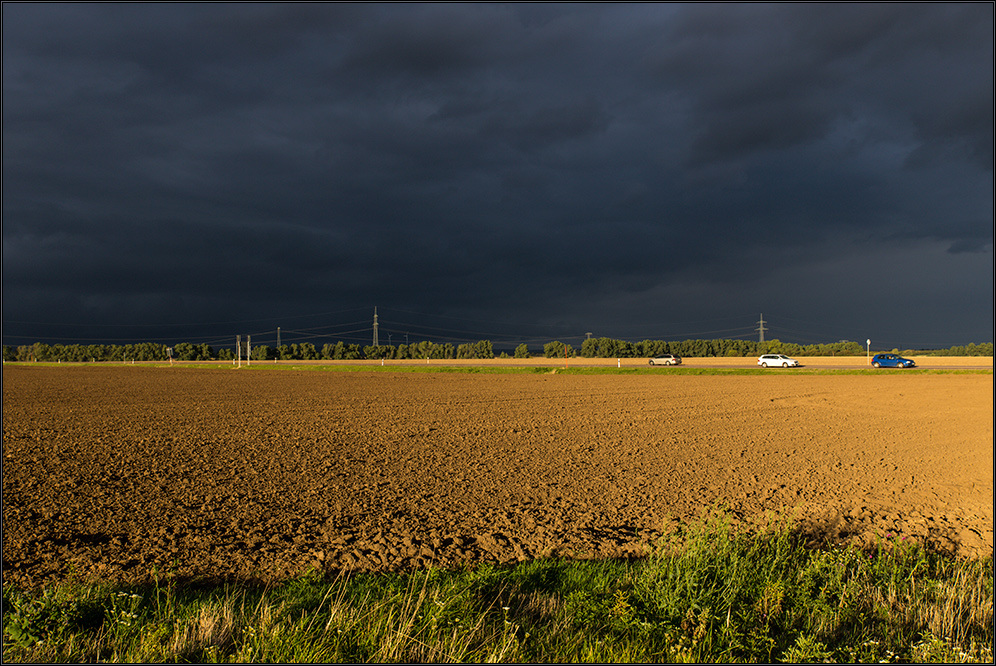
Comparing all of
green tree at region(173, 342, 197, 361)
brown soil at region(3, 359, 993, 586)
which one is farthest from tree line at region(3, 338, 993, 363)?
brown soil at region(3, 359, 993, 586)

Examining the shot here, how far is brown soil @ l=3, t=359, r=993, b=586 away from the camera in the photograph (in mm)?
7496

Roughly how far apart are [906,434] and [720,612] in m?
15.1

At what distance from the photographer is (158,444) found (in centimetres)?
1448

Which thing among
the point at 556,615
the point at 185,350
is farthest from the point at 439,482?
the point at 185,350

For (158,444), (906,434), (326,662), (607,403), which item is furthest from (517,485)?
(607,403)

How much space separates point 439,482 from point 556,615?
6011mm

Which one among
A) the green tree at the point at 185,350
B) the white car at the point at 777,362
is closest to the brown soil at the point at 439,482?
the white car at the point at 777,362

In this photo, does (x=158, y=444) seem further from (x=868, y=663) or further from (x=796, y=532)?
(x=868, y=663)

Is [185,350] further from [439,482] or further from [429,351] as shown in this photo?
[439,482]

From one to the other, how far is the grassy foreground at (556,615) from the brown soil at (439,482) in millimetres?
936

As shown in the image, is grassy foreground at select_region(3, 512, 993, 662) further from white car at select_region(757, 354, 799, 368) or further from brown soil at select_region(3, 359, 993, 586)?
white car at select_region(757, 354, 799, 368)

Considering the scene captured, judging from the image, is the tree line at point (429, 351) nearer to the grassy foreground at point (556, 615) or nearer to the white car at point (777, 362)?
the white car at point (777, 362)

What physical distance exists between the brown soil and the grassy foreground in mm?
936

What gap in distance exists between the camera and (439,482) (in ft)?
36.4
